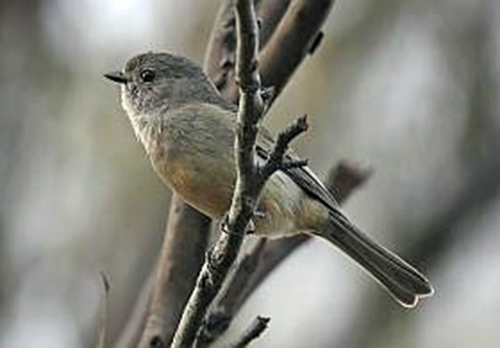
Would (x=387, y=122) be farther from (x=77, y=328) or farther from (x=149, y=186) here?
(x=77, y=328)

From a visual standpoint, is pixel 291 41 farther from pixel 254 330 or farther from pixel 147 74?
pixel 254 330

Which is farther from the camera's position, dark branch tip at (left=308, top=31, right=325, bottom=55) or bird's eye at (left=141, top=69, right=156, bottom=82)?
bird's eye at (left=141, top=69, right=156, bottom=82)

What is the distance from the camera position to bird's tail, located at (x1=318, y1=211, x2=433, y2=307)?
388 cm

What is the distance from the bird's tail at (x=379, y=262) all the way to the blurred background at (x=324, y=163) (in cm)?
142

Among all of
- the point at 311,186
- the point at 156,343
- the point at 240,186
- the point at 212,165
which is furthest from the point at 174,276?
the point at 240,186

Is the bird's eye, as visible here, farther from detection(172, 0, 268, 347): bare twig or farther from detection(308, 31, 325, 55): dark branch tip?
detection(172, 0, 268, 347): bare twig

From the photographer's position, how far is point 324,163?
7707 millimetres

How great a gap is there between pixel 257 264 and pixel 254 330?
0.84m

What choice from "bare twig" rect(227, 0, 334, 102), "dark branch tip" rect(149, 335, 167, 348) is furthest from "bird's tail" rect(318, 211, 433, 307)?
"dark branch tip" rect(149, 335, 167, 348)

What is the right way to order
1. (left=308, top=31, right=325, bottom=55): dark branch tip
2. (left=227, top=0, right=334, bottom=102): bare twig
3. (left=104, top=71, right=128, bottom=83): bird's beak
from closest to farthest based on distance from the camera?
1. (left=227, top=0, right=334, bottom=102): bare twig
2. (left=308, top=31, right=325, bottom=55): dark branch tip
3. (left=104, top=71, right=128, bottom=83): bird's beak

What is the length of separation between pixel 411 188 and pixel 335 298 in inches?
37.3

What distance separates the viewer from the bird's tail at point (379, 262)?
3.88 meters

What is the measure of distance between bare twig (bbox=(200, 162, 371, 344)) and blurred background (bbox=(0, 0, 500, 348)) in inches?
55.5

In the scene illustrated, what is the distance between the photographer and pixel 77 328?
5574mm
